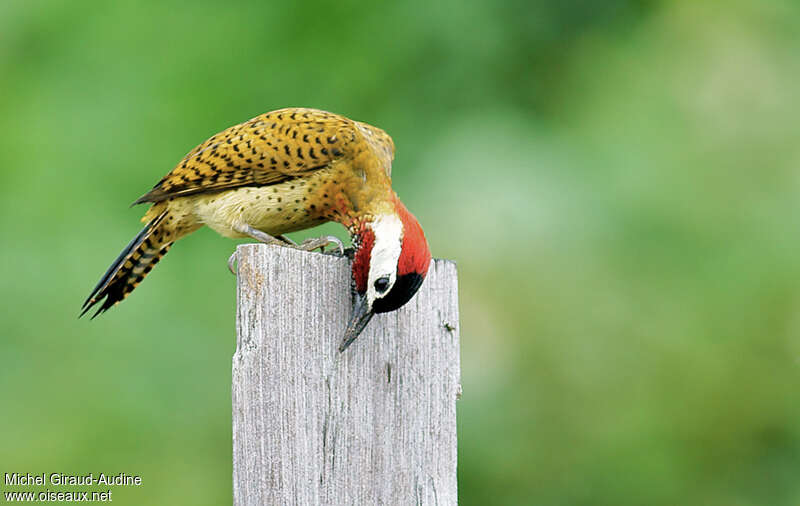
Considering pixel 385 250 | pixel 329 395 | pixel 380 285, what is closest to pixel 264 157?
pixel 385 250

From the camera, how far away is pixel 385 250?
2.55 m

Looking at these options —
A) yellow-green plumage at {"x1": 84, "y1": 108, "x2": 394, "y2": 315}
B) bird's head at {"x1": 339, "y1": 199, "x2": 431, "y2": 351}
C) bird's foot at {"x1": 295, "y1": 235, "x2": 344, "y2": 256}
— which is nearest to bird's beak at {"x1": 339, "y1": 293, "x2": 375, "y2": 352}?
bird's head at {"x1": 339, "y1": 199, "x2": 431, "y2": 351}

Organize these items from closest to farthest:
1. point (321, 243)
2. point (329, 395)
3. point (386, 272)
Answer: point (329, 395)
point (386, 272)
point (321, 243)

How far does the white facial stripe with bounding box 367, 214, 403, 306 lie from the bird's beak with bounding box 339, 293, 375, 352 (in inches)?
1.0

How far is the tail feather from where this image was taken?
11.1 feet

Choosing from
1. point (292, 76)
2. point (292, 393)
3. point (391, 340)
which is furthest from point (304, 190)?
point (292, 76)

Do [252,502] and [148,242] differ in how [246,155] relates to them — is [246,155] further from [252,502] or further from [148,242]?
[252,502]

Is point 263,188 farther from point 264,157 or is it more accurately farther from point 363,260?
point 363,260

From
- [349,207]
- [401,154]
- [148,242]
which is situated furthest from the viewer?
[401,154]

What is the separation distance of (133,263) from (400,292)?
152cm

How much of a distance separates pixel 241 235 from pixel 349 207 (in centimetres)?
44

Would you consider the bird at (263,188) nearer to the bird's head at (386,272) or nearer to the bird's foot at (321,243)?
the bird's foot at (321,243)

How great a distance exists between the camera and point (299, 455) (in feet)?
7.14

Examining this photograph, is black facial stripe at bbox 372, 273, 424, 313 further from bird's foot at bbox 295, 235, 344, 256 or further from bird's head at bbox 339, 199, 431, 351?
bird's foot at bbox 295, 235, 344, 256
